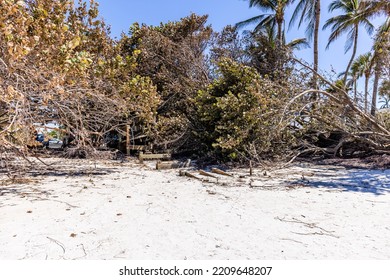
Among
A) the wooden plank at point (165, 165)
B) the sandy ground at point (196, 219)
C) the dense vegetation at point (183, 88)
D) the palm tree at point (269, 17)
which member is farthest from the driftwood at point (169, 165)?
the palm tree at point (269, 17)

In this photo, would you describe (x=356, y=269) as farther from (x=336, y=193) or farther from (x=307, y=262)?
(x=336, y=193)

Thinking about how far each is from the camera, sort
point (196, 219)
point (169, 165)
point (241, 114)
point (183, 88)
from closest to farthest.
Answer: point (196, 219), point (241, 114), point (169, 165), point (183, 88)

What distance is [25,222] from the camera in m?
3.58

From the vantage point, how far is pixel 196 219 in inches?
149

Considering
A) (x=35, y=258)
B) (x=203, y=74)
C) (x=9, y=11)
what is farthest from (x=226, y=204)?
(x=203, y=74)

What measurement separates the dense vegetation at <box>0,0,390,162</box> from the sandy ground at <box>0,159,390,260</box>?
120cm

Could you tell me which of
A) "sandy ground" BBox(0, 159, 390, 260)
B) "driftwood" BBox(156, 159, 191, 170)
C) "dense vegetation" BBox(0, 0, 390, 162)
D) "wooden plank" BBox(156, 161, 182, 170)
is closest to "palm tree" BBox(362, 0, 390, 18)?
"dense vegetation" BBox(0, 0, 390, 162)

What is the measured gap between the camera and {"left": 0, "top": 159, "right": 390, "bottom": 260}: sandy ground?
9.09 ft

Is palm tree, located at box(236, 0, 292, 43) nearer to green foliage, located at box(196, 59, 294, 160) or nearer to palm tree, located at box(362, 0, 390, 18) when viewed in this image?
palm tree, located at box(362, 0, 390, 18)

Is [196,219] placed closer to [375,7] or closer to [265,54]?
[265,54]

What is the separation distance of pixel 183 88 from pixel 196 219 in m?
10.3

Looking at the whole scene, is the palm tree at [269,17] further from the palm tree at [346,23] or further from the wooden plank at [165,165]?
the wooden plank at [165,165]

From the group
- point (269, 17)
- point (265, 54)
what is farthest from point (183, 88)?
point (269, 17)

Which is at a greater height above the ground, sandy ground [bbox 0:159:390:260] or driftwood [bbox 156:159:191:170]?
driftwood [bbox 156:159:191:170]
